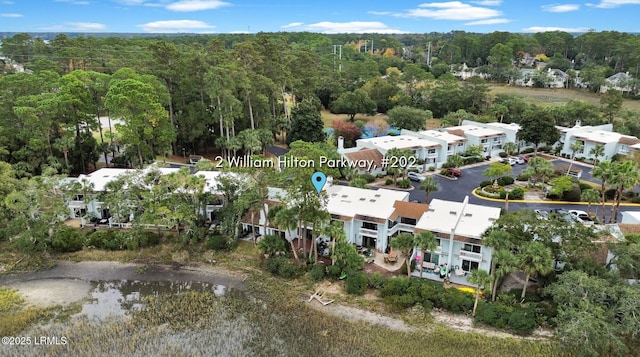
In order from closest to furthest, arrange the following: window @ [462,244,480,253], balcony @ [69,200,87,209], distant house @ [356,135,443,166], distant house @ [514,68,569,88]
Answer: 1. window @ [462,244,480,253]
2. balcony @ [69,200,87,209]
3. distant house @ [356,135,443,166]
4. distant house @ [514,68,569,88]

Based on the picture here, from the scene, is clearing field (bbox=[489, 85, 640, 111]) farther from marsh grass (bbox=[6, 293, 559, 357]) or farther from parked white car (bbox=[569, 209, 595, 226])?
marsh grass (bbox=[6, 293, 559, 357])

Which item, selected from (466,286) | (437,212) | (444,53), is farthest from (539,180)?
(444,53)

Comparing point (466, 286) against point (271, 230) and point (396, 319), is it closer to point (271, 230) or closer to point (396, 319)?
point (396, 319)

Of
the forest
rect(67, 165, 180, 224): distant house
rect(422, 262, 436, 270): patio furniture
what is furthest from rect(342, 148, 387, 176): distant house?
rect(67, 165, 180, 224): distant house

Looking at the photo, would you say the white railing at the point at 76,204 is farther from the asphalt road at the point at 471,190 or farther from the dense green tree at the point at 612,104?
the dense green tree at the point at 612,104

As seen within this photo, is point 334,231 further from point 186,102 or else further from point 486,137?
point 486,137

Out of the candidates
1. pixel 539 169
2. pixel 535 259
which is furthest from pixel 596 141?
pixel 535 259
